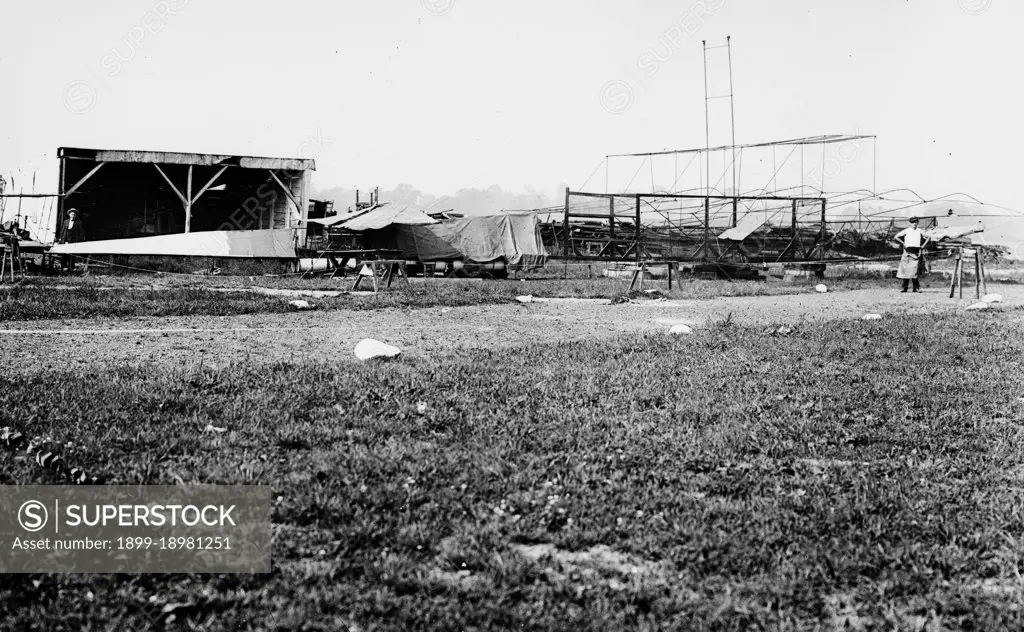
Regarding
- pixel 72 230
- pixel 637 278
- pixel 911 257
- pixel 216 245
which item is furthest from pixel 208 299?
pixel 72 230

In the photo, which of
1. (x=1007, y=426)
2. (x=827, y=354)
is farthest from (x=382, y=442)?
(x=827, y=354)

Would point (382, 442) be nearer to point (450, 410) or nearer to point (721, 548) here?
point (450, 410)

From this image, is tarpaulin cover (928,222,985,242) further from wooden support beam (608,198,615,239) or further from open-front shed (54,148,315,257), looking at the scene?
open-front shed (54,148,315,257)

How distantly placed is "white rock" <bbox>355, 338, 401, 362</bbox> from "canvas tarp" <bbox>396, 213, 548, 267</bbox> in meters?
16.3

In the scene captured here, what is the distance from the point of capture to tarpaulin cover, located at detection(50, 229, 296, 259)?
23.3 metres

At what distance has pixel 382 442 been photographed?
3738 mm

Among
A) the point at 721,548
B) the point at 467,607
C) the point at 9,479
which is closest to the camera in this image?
the point at 467,607

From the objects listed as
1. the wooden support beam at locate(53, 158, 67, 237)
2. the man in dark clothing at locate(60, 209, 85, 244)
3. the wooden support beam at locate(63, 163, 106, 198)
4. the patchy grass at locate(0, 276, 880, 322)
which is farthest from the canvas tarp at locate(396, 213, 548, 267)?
the wooden support beam at locate(53, 158, 67, 237)

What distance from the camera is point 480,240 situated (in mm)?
23250

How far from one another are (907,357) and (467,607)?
5157 mm

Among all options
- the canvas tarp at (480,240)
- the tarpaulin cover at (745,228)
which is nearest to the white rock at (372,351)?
the canvas tarp at (480,240)

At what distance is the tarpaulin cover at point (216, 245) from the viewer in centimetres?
2333

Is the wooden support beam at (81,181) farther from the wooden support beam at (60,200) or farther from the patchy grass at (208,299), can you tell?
the patchy grass at (208,299)

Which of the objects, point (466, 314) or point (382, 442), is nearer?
point (382, 442)
